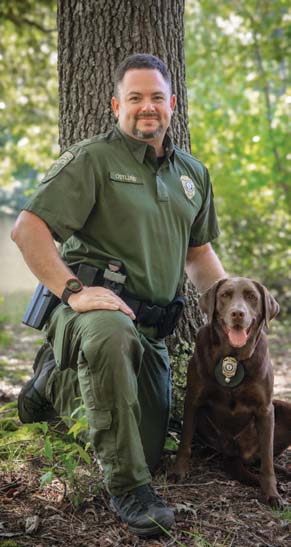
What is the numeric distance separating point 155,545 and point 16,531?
1.96 feet

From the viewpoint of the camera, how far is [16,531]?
→ 279 cm

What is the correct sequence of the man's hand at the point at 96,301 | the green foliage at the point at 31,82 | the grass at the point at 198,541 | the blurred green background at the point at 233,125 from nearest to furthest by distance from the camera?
the grass at the point at 198,541
the man's hand at the point at 96,301
the blurred green background at the point at 233,125
the green foliage at the point at 31,82

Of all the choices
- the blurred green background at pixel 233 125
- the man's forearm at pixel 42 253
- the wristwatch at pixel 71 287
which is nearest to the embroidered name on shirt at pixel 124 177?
the man's forearm at pixel 42 253

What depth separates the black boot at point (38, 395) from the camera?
3883 millimetres

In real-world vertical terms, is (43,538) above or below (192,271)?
below

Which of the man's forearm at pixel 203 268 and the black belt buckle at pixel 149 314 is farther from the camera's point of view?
the man's forearm at pixel 203 268

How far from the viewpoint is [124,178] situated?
3.47m

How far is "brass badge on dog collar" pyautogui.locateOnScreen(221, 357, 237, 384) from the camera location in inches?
136

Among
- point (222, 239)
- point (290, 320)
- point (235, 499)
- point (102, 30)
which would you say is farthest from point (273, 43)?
point (235, 499)

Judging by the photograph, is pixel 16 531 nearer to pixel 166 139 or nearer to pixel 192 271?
pixel 192 271

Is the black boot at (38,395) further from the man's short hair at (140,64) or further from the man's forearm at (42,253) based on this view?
the man's short hair at (140,64)

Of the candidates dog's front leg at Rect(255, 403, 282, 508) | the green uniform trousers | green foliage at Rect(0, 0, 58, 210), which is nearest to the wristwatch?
the green uniform trousers

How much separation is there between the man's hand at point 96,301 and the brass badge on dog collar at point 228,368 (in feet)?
2.14

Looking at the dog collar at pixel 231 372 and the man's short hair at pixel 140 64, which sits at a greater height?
the man's short hair at pixel 140 64
